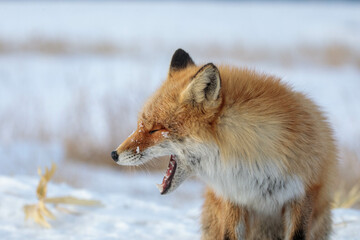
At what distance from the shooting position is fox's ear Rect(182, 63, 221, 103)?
2104 mm

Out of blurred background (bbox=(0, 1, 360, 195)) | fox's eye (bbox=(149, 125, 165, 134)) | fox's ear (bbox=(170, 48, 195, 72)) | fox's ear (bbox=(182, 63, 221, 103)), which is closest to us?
fox's ear (bbox=(182, 63, 221, 103))

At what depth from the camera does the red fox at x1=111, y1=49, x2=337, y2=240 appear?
217cm

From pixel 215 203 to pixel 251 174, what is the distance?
1.44 ft

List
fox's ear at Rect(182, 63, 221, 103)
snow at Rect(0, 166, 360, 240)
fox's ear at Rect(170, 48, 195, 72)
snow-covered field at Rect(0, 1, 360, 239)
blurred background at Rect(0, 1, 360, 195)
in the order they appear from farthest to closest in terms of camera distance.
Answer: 1. blurred background at Rect(0, 1, 360, 195)
2. snow-covered field at Rect(0, 1, 360, 239)
3. snow at Rect(0, 166, 360, 240)
4. fox's ear at Rect(170, 48, 195, 72)
5. fox's ear at Rect(182, 63, 221, 103)

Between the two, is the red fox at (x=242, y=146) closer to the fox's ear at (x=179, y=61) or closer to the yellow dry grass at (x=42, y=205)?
the fox's ear at (x=179, y=61)

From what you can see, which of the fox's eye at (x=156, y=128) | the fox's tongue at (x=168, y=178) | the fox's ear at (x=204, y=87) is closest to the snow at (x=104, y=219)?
the fox's tongue at (x=168, y=178)

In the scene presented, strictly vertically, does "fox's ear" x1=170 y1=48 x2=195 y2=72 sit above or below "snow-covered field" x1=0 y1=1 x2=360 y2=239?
above

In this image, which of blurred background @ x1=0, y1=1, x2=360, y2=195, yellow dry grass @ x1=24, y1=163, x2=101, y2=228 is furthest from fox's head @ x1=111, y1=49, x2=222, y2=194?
yellow dry grass @ x1=24, y1=163, x2=101, y2=228

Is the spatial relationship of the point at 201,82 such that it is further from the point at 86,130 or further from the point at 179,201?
the point at 86,130

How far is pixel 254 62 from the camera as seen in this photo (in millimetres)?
9961

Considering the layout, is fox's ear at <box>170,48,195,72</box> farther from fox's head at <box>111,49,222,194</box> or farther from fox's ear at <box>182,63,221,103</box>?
fox's ear at <box>182,63,221,103</box>

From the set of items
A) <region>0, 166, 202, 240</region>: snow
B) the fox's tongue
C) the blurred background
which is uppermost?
the fox's tongue

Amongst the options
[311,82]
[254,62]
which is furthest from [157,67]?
[311,82]

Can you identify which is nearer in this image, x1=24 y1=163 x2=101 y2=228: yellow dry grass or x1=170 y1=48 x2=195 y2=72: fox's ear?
x1=170 y1=48 x2=195 y2=72: fox's ear
